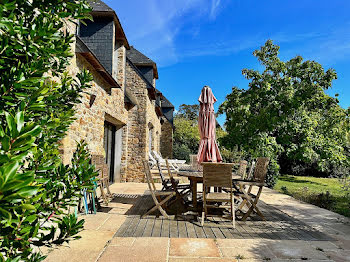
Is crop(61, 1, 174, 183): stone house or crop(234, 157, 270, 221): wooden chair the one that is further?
crop(61, 1, 174, 183): stone house

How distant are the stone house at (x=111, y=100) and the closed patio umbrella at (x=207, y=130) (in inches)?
90.1

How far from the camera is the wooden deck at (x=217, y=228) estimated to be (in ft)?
11.9

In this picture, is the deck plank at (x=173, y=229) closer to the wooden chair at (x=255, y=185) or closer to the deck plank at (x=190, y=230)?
the deck plank at (x=190, y=230)

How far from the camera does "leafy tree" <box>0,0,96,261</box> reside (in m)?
0.73

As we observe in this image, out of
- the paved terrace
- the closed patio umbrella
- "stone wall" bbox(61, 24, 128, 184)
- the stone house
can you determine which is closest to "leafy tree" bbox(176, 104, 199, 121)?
the stone house

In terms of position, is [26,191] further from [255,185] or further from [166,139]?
[166,139]

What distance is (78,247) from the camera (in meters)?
3.15

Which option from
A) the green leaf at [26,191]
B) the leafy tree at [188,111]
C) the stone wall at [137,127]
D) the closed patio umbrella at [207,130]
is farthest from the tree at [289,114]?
the leafy tree at [188,111]

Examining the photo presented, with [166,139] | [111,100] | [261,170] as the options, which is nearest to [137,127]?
[111,100]

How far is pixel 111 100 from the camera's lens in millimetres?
7801

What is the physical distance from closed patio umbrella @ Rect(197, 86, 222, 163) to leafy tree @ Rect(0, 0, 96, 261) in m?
3.77

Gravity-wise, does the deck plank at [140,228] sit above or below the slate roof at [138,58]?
below

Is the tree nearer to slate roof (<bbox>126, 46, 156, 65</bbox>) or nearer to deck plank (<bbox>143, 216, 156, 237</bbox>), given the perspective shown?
slate roof (<bbox>126, 46, 156, 65</bbox>)

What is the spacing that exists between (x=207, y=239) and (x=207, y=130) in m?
2.27
